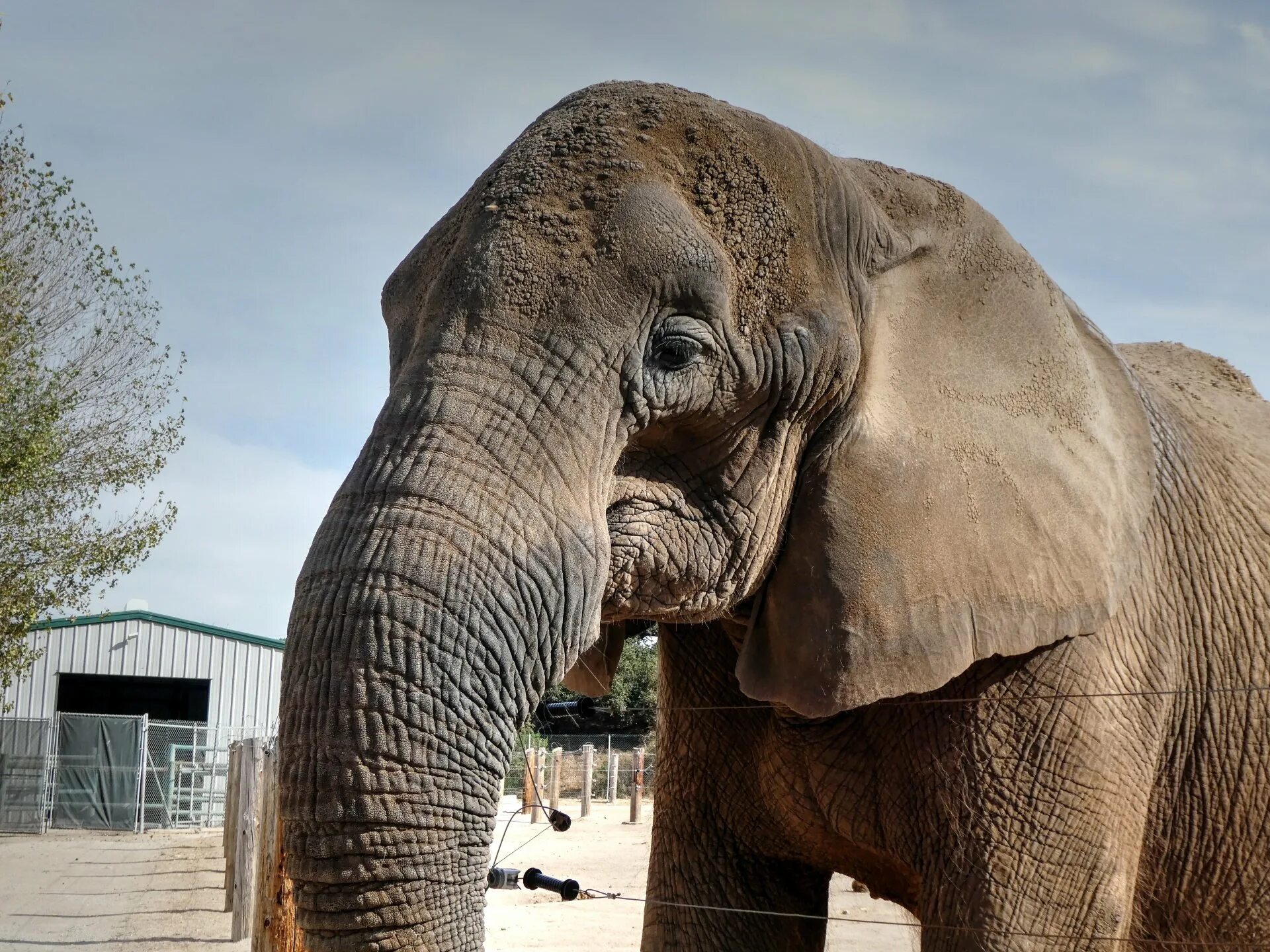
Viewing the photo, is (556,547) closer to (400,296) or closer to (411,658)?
(411,658)

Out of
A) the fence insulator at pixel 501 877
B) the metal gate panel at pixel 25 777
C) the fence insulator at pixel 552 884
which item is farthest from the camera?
the metal gate panel at pixel 25 777

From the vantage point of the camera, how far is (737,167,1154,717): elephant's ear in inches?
112

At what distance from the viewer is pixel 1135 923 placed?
10.6 ft

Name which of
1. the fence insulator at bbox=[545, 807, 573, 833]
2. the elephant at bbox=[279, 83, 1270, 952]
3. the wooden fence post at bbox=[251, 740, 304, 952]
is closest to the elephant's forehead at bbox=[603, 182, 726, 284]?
the elephant at bbox=[279, 83, 1270, 952]

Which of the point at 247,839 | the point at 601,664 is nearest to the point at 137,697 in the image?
the point at 247,839

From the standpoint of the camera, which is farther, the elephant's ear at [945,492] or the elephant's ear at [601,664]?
the elephant's ear at [601,664]

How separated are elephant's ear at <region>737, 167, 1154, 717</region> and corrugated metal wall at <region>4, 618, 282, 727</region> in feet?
96.2

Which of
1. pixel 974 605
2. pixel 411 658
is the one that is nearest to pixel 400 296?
pixel 411 658

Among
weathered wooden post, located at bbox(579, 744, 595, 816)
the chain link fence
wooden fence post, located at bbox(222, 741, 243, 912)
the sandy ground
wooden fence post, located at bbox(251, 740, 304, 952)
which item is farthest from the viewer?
the chain link fence

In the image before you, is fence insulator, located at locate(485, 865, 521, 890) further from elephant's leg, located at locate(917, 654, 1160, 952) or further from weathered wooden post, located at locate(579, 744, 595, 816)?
weathered wooden post, located at locate(579, 744, 595, 816)

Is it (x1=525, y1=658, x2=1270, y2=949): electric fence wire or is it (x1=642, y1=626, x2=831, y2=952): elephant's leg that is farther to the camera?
(x1=642, y1=626, x2=831, y2=952): elephant's leg

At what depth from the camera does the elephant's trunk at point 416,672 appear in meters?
2.09

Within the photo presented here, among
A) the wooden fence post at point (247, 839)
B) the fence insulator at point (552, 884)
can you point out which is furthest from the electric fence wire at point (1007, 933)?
the wooden fence post at point (247, 839)

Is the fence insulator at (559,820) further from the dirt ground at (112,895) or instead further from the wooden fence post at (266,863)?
the dirt ground at (112,895)
